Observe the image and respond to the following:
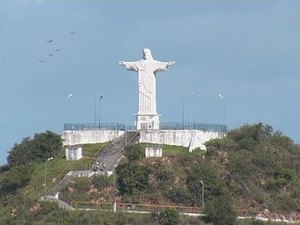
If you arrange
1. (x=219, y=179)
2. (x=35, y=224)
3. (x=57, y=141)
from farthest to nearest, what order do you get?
(x=57, y=141), (x=219, y=179), (x=35, y=224)

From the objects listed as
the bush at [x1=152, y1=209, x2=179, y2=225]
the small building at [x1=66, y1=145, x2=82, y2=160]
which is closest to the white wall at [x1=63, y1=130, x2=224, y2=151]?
the small building at [x1=66, y1=145, x2=82, y2=160]

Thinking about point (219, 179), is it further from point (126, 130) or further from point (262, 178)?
point (126, 130)

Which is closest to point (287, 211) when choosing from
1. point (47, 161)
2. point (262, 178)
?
point (262, 178)

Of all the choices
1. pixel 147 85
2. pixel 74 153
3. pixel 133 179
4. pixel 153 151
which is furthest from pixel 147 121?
pixel 133 179

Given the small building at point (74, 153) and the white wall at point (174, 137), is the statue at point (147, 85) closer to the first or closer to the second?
the white wall at point (174, 137)

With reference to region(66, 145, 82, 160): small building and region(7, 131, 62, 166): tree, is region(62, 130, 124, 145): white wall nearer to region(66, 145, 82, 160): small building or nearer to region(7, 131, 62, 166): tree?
region(7, 131, 62, 166): tree

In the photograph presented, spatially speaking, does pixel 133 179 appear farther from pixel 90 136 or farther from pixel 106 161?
pixel 90 136

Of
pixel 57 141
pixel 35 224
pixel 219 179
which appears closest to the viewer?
pixel 35 224

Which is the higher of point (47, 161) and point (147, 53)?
point (147, 53)
